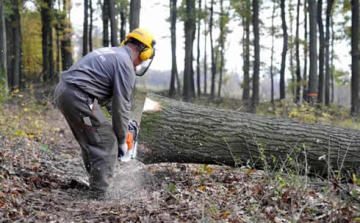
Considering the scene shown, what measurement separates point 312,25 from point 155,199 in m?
11.2

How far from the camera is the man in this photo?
180 inches

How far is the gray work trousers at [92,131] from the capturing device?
15.0ft

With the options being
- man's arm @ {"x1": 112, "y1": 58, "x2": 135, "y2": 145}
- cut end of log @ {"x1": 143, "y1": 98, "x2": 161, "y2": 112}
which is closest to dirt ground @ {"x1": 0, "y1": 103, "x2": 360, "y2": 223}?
man's arm @ {"x1": 112, "y1": 58, "x2": 135, "y2": 145}

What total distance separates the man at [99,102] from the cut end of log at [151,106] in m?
0.66

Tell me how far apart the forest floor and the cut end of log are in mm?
1096

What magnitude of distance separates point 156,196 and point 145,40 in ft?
6.87

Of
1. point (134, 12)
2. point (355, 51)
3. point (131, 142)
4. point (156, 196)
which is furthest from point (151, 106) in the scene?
point (355, 51)

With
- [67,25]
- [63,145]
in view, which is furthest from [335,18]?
[63,145]

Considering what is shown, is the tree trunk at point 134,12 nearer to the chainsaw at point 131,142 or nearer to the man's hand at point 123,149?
the chainsaw at point 131,142

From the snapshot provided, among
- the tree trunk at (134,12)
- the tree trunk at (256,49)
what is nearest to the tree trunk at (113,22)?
the tree trunk at (134,12)

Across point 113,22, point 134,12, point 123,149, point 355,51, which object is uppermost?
point 113,22

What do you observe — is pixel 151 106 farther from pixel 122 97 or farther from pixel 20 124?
pixel 20 124

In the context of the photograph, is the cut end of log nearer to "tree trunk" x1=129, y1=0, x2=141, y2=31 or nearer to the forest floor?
the forest floor

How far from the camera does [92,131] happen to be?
15.4 feet
